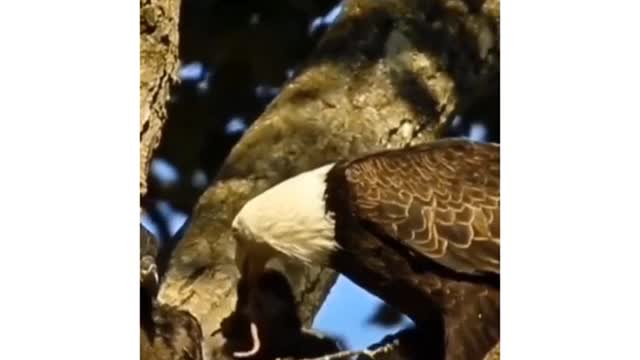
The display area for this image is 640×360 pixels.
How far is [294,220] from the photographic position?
1582mm

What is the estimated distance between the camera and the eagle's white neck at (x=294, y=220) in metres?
1.57

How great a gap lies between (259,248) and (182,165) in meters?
0.12

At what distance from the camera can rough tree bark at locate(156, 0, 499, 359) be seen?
1.59 m

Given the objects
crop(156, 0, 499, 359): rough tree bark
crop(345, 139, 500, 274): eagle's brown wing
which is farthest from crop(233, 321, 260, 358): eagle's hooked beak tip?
crop(345, 139, 500, 274): eagle's brown wing

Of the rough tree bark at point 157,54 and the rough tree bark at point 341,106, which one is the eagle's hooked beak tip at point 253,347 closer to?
the rough tree bark at point 341,106

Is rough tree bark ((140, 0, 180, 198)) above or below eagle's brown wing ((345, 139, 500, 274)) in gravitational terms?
above

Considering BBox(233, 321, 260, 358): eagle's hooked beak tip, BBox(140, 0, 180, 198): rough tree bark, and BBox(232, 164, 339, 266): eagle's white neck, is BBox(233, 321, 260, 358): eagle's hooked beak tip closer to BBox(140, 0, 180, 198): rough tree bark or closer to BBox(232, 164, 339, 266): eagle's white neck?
BBox(232, 164, 339, 266): eagle's white neck

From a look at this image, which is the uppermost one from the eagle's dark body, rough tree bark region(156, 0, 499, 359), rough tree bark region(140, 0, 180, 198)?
rough tree bark region(140, 0, 180, 198)

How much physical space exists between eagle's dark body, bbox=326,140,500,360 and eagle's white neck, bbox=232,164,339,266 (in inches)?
0.6

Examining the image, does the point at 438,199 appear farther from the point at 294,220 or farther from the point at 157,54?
the point at 157,54

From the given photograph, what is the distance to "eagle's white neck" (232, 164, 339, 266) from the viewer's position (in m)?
1.57

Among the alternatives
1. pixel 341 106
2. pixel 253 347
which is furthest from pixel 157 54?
pixel 253 347
